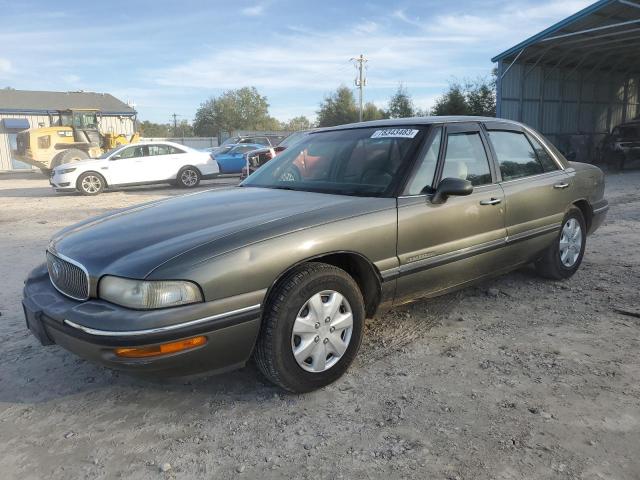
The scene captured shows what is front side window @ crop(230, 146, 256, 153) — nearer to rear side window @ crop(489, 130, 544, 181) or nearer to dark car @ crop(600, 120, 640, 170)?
dark car @ crop(600, 120, 640, 170)

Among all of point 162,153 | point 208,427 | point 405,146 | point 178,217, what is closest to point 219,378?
point 208,427

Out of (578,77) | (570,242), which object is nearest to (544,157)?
(570,242)

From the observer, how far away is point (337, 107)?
5644 cm

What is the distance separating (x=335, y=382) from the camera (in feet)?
10.0

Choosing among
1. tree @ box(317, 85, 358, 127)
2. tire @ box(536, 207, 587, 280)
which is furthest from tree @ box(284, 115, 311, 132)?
tire @ box(536, 207, 587, 280)

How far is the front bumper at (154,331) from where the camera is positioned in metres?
2.39

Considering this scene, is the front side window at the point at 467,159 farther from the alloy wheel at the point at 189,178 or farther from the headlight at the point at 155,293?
the alloy wheel at the point at 189,178

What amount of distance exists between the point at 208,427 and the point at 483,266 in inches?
91.5

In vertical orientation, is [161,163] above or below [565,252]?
above

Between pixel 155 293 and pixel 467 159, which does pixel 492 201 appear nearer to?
pixel 467 159

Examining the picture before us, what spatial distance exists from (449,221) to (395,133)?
0.76 metres

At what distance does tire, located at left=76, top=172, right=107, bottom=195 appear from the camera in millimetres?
14009

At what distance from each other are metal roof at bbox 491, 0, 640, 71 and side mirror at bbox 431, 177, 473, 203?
1388 cm

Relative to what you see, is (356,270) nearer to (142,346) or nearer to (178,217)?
(178,217)
